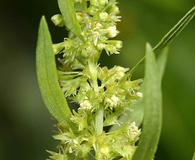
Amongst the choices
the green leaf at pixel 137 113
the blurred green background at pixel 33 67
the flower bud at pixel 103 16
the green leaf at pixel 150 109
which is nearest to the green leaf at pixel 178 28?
the green leaf at pixel 137 113

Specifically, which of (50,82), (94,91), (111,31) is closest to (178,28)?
(111,31)

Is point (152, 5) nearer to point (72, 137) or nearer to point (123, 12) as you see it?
point (123, 12)

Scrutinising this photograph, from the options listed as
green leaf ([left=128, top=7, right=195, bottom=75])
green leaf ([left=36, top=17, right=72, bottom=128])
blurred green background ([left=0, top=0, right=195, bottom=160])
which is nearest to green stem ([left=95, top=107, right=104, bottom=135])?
green leaf ([left=36, top=17, right=72, bottom=128])

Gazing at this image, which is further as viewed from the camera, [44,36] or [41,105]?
[41,105]

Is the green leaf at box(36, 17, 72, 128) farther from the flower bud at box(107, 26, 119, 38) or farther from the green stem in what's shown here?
the flower bud at box(107, 26, 119, 38)

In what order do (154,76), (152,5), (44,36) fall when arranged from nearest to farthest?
(154,76)
(44,36)
(152,5)

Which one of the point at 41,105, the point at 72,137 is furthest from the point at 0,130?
the point at 72,137

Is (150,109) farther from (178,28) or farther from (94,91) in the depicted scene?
(178,28)

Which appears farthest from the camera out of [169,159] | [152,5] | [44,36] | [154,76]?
[152,5]
